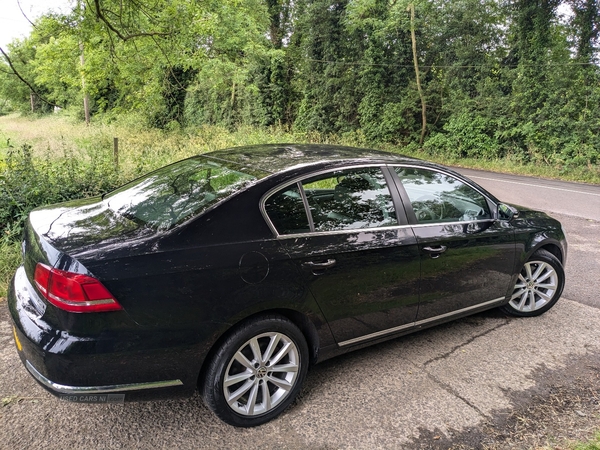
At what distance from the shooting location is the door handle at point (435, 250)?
3.10m

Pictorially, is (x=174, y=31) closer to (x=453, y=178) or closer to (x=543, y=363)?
(x=453, y=178)

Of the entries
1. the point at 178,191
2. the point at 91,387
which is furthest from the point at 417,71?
the point at 91,387

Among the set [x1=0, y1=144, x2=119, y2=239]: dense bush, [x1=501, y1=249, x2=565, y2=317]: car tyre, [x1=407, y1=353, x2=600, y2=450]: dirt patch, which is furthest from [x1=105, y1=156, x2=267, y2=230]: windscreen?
[x1=501, y1=249, x2=565, y2=317]: car tyre

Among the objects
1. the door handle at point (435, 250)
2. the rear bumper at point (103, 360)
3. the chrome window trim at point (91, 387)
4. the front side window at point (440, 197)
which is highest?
the front side window at point (440, 197)

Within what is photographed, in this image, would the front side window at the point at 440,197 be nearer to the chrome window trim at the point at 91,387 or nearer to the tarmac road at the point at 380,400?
the tarmac road at the point at 380,400

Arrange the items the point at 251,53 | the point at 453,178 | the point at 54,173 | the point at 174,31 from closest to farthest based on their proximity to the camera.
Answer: the point at 453,178 → the point at 54,173 → the point at 174,31 → the point at 251,53

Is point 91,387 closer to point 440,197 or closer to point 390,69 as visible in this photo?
point 440,197

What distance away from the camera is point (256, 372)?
2.46 m

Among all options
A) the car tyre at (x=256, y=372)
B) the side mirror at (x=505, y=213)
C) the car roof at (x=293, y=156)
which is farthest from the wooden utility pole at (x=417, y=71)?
the car tyre at (x=256, y=372)

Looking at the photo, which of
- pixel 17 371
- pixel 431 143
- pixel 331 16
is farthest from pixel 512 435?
pixel 331 16

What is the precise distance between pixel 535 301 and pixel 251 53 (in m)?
19.3

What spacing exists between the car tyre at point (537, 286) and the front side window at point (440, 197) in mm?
826

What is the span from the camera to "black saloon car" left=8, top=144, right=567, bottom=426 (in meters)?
2.09

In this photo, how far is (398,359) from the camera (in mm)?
3275
